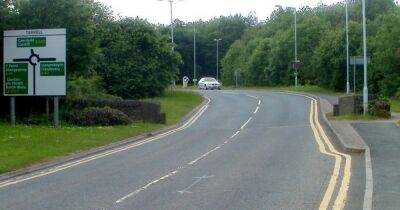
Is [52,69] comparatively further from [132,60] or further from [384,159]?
[132,60]

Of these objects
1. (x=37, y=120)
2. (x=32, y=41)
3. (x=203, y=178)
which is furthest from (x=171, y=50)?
(x=203, y=178)

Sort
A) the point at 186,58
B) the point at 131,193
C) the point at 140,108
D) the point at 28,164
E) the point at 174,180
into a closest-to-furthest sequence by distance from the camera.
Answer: the point at 131,193
the point at 174,180
the point at 28,164
the point at 140,108
the point at 186,58

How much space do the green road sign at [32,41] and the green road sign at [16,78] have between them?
3.05ft

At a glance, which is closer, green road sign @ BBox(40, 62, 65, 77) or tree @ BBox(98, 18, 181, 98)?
green road sign @ BBox(40, 62, 65, 77)

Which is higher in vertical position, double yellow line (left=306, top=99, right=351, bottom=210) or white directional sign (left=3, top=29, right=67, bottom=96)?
white directional sign (left=3, top=29, right=67, bottom=96)

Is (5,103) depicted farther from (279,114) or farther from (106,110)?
(279,114)

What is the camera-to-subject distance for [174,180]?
1456 centimetres

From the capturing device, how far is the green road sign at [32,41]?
1144 inches

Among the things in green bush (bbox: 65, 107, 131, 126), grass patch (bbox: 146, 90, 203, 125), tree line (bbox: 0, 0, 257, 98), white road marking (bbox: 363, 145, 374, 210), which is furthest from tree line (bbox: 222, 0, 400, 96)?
white road marking (bbox: 363, 145, 374, 210)

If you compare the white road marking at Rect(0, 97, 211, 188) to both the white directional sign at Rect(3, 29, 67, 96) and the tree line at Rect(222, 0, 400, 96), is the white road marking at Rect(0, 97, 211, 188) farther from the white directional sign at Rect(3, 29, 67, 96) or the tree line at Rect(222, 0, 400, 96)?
the tree line at Rect(222, 0, 400, 96)

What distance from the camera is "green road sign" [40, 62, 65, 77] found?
29203 millimetres

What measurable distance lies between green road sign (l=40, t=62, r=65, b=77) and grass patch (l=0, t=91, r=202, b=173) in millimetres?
2538

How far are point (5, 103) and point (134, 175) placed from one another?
19.3 metres

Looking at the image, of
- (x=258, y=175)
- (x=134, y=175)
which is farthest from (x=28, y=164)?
(x=258, y=175)
